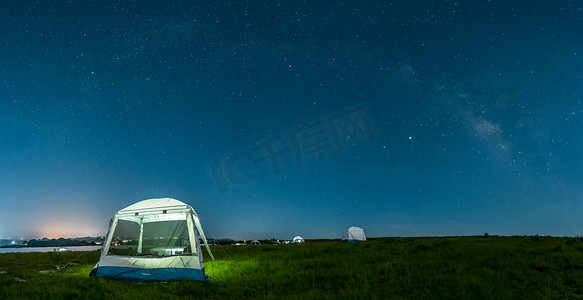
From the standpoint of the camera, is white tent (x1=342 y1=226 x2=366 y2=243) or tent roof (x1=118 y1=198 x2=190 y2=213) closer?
tent roof (x1=118 y1=198 x2=190 y2=213)

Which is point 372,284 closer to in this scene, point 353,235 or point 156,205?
point 156,205

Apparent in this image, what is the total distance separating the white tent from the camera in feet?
155

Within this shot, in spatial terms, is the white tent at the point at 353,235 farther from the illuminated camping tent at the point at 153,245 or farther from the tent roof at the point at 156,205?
the tent roof at the point at 156,205

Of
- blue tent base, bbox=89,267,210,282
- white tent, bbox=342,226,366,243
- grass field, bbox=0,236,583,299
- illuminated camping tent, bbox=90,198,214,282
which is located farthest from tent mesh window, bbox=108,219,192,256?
white tent, bbox=342,226,366,243

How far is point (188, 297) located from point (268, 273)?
3.68 m

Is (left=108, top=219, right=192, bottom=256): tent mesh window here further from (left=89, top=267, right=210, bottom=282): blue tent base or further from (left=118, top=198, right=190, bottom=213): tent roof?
(left=118, top=198, right=190, bottom=213): tent roof

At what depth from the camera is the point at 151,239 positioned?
46.1 feet

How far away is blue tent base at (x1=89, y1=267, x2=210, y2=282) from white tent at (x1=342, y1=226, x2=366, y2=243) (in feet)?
128

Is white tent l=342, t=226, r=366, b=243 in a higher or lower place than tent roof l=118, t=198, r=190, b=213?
lower

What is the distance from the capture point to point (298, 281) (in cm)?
933

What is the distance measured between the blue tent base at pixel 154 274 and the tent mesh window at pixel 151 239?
2.28ft

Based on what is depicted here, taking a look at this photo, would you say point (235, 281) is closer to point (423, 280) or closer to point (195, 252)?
point (195, 252)

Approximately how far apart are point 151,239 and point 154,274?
390 cm

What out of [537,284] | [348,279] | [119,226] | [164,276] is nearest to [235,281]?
[164,276]
